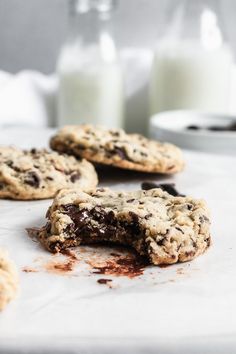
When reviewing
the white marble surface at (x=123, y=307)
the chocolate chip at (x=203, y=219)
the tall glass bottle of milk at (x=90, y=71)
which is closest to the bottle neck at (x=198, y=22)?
the tall glass bottle of milk at (x=90, y=71)

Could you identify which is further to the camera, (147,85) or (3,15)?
(3,15)

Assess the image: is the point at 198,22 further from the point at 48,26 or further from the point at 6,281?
the point at 6,281

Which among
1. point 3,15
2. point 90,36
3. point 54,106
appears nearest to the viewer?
point 90,36

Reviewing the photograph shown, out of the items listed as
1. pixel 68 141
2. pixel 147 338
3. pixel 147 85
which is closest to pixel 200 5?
pixel 147 85

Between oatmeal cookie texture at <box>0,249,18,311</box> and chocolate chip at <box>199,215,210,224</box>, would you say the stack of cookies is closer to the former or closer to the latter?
chocolate chip at <box>199,215,210,224</box>

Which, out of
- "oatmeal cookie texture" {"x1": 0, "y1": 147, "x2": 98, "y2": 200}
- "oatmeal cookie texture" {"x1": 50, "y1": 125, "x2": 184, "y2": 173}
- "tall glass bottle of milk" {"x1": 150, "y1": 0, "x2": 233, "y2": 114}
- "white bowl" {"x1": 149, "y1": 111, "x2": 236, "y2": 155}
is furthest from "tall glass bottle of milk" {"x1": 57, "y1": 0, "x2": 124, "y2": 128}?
"oatmeal cookie texture" {"x1": 0, "y1": 147, "x2": 98, "y2": 200}

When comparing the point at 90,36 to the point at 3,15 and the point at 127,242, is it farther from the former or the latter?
the point at 127,242

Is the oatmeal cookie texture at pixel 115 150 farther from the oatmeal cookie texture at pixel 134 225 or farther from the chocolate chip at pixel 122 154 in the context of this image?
the oatmeal cookie texture at pixel 134 225
